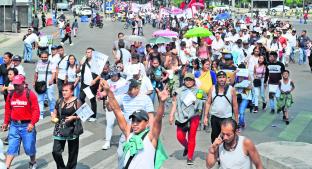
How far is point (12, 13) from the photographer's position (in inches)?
1502

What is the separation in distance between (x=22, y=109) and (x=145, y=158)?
376 cm

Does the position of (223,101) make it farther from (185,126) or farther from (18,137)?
(18,137)

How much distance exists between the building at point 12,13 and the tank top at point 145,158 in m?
32.5

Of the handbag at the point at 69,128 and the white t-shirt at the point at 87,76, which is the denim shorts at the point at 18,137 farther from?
the white t-shirt at the point at 87,76

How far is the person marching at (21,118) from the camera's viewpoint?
9.06 m

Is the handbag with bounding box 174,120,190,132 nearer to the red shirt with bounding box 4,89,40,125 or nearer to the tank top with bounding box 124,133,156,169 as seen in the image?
the red shirt with bounding box 4,89,40,125

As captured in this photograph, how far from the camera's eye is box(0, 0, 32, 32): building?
37.7 metres

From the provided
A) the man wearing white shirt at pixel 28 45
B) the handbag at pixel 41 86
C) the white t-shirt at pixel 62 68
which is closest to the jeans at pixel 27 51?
the man wearing white shirt at pixel 28 45

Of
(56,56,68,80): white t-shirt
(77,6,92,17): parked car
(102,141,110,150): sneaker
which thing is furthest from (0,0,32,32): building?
(102,141,110,150): sneaker

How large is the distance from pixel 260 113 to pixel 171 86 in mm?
2381

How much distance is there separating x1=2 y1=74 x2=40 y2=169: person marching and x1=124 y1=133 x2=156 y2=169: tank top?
360 centimetres

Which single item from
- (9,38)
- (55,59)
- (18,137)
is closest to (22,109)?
(18,137)

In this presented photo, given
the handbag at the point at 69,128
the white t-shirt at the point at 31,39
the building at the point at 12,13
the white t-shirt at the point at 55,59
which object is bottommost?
the handbag at the point at 69,128

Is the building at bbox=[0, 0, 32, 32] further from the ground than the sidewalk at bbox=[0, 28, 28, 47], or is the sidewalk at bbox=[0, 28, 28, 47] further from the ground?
the building at bbox=[0, 0, 32, 32]
